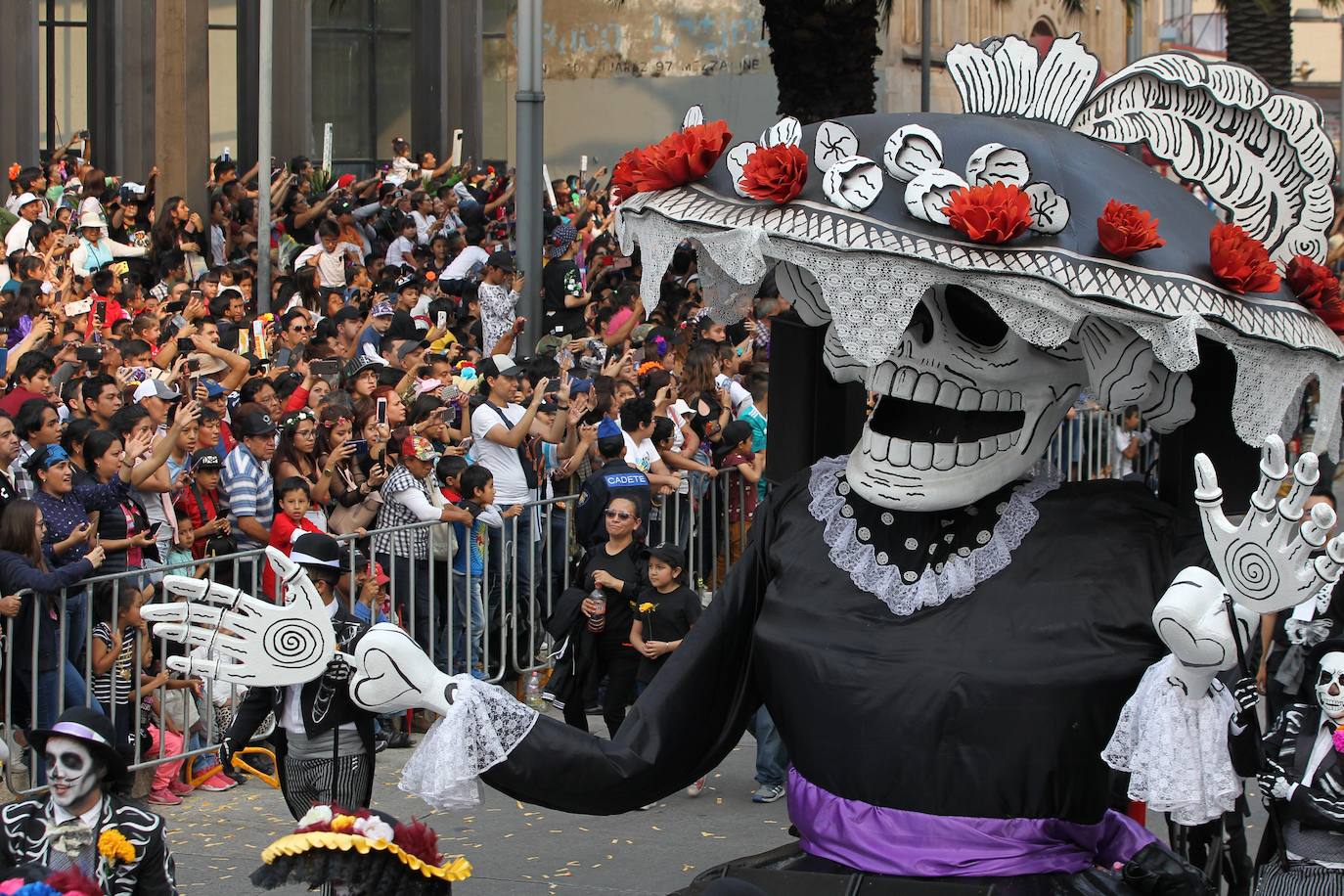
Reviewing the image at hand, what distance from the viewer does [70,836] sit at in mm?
5457

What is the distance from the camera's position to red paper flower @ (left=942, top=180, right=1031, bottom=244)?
4.54 m

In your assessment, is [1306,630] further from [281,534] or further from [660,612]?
[281,534]

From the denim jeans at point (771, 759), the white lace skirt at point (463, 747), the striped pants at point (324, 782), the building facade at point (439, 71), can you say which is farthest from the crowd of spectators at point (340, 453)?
the building facade at point (439, 71)

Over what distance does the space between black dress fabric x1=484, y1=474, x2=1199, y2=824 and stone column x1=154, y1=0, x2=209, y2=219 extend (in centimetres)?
1397

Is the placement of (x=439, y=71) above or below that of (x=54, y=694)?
above

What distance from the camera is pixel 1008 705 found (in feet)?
15.6

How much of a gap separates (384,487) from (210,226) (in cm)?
941

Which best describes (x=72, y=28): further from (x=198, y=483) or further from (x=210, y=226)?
(x=198, y=483)

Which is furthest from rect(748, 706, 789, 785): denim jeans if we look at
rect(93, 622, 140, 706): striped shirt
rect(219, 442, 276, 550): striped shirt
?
rect(93, 622, 140, 706): striped shirt

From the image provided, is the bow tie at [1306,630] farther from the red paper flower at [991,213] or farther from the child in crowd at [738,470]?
the child in crowd at [738,470]

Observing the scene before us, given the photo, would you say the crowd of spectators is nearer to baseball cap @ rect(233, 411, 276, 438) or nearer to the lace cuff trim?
baseball cap @ rect(233, 411, 276, 438)

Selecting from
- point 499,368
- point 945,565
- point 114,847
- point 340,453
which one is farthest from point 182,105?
point 945,565

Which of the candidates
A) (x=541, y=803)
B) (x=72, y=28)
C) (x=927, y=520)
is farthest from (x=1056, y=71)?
(x=72, y=28)

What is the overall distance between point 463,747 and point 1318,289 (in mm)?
2320
